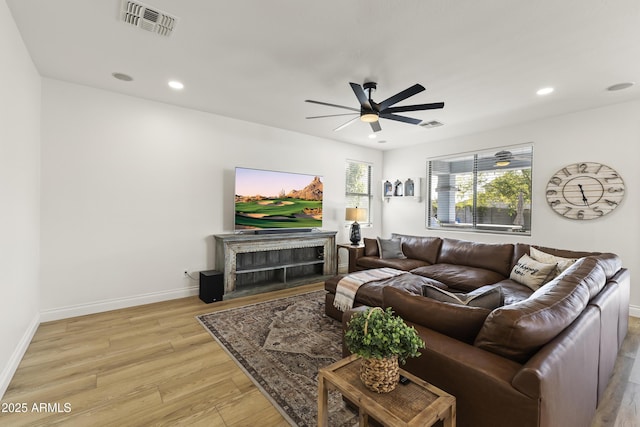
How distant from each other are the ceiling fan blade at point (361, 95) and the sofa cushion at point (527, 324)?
2.11 meters

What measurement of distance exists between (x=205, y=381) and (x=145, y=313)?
5.80ft

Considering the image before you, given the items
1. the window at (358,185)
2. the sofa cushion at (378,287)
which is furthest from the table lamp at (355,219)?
the sofa cushion at (378,287)

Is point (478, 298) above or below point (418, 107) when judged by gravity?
below

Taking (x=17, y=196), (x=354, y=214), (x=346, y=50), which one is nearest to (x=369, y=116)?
(x=346, y=50)

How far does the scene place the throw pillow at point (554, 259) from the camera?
2.93 meters

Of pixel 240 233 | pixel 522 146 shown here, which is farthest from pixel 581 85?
pixel 240 233

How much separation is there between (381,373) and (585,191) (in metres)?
4.48

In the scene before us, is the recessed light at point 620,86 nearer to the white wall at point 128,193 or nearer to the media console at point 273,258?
the media console at point 273,258

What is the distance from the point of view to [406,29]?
222cm

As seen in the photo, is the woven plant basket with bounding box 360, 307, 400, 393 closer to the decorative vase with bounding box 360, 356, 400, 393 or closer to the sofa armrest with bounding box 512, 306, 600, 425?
the decorative vase with bounding box 360, 356, 400, 393

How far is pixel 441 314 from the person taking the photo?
1.47 meters

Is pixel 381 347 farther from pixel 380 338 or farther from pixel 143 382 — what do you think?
pixel 143 382

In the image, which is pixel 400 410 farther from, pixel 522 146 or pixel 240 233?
pixel 522 146

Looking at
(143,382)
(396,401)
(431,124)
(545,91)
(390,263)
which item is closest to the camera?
(396,401)
